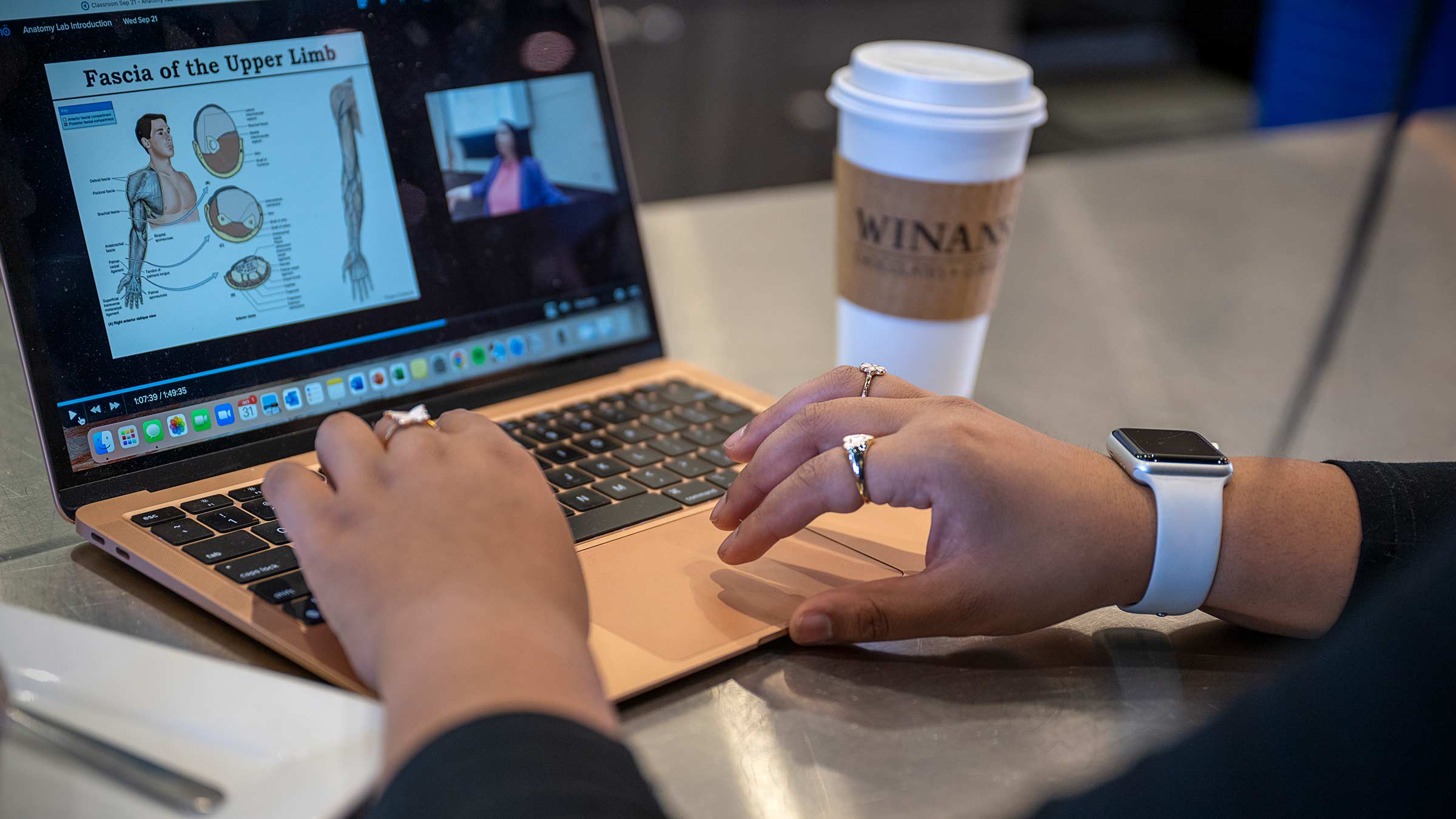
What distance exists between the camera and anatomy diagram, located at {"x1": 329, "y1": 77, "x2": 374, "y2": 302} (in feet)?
2.26

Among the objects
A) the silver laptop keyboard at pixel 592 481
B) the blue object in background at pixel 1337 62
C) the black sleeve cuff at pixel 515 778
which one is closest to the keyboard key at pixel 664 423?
the silver laptop keyboard at pixel 592 481

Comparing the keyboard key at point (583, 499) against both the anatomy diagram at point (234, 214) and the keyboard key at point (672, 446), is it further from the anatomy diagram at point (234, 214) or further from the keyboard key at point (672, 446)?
the anatomy diagram at point (234, 214)

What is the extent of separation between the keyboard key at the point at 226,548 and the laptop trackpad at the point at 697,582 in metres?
0.17

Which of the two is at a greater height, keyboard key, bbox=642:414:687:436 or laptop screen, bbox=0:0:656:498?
laptop screen, bbox=0:0:656:498

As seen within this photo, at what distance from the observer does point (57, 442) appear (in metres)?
0.59

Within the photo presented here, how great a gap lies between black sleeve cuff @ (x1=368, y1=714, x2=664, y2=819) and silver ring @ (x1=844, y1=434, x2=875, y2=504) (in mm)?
202

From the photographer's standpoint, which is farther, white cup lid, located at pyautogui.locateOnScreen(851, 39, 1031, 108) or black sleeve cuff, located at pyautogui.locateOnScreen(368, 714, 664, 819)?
white cup lid, located at pyautogui.locateOnScreen(851, 39, 1031, 108)

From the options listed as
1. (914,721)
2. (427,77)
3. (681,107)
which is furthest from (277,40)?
(681,107)

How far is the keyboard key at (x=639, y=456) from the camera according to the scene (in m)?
0.70

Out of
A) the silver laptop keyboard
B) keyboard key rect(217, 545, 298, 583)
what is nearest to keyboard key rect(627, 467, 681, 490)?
the silver laptop keyboard

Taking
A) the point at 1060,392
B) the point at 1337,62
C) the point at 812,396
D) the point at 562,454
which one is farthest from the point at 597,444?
the point at 1337,62

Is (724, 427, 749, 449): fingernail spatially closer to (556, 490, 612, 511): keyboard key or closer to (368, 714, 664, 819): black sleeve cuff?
(556, 490, 612, 511): keyboard key

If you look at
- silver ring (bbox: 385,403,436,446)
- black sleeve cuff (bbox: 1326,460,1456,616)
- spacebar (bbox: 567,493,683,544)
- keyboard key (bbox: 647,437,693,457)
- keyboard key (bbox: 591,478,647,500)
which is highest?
silver ring (bbox: 385,403,436,446)

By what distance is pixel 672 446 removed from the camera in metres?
0.72
